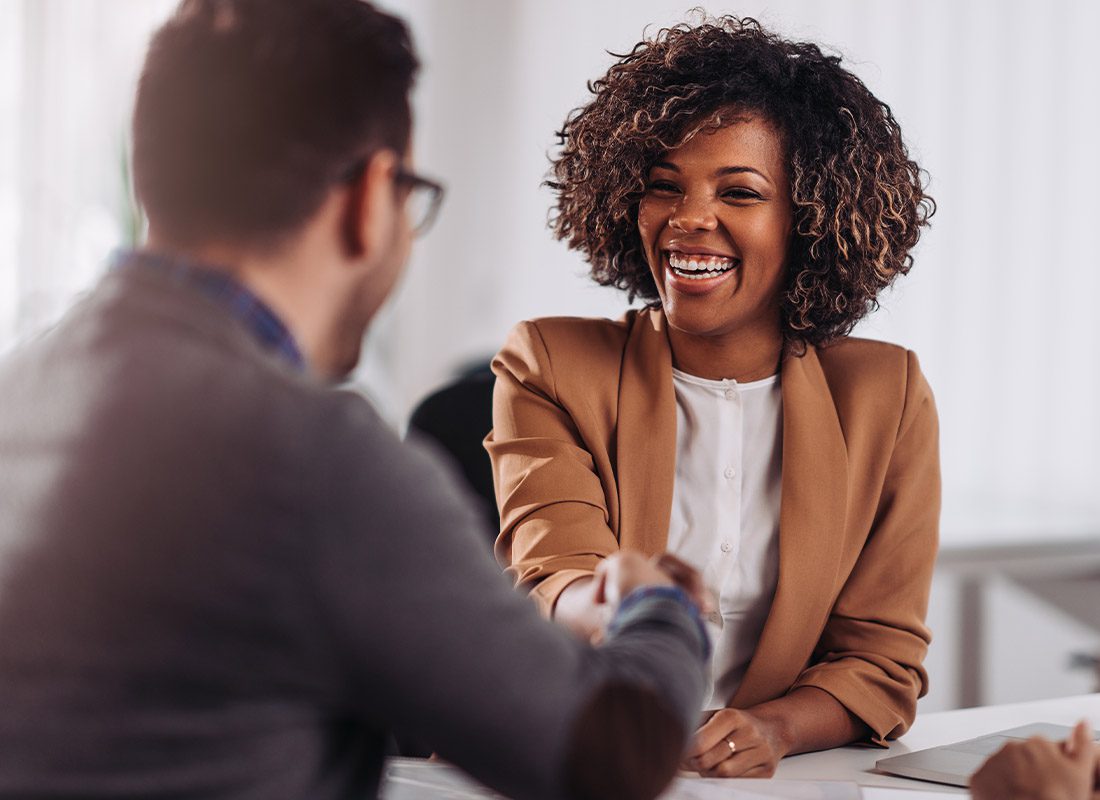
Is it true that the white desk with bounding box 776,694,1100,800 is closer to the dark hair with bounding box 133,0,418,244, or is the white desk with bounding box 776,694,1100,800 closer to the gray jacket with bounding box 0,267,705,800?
the gray jacket with bounding box 0,267,705,800

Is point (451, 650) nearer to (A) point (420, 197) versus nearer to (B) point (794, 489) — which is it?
(A) point (420, 197)

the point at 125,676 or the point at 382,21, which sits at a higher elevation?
the point at 382,21

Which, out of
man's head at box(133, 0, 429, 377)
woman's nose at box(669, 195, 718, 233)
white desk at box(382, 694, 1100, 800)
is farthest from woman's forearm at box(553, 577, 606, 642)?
woman's nose at box(669, 195, 718, 233)

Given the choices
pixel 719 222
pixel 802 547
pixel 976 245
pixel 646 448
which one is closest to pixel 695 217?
pixel 719 222

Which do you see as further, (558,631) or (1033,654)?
(1033,654)

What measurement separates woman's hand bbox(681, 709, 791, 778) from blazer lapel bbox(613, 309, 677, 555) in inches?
13.1

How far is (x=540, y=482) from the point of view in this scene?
1.63m

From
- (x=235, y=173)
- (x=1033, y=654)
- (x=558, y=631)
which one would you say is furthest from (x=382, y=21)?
(x=1033, y=654)

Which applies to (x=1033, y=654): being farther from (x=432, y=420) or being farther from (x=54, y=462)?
(x=54, y=462)

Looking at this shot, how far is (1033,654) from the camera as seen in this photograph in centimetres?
341

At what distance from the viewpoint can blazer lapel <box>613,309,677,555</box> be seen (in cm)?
165

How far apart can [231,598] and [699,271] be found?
3.44 feet

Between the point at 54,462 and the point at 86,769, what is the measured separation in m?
0.19

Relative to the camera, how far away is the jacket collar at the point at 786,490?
5.20ft
